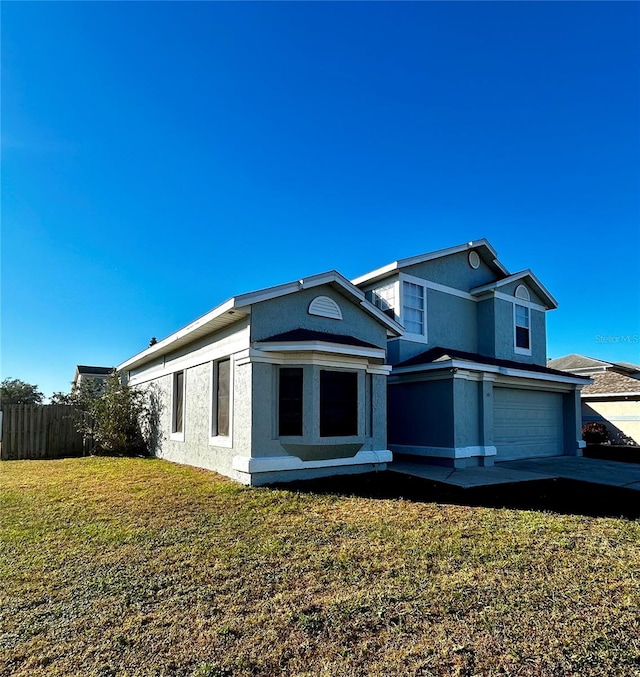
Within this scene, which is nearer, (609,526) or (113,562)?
(113,562)


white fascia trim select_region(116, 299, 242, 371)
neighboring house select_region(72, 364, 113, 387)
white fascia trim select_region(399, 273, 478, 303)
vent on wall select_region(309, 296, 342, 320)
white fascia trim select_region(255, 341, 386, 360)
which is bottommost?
neighboring house select_region(72, 364, 113, 387)

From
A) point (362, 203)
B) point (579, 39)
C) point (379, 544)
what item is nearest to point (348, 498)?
point (379, 544)

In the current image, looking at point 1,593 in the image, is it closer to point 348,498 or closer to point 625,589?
point 348,498

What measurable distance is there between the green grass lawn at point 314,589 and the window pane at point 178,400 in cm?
559

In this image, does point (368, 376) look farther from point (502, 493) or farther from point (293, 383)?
point (502, 493)

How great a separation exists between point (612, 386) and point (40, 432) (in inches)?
952

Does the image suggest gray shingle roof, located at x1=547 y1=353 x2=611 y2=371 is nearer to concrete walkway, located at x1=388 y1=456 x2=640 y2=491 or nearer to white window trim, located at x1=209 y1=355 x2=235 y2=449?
concrete walkway, located at x1=388 y1=456 x2=640 y2=491

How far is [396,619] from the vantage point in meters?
3.56

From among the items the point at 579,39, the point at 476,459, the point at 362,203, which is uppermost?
the point at 579,39

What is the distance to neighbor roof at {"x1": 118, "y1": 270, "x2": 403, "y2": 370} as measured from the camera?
8.84 meters

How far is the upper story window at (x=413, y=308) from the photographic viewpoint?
13.6 m

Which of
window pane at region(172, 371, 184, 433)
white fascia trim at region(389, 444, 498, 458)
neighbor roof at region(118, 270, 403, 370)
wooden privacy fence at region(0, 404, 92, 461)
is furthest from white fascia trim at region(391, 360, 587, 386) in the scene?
wooden privacy fence at region(0, 404, 92, 461)

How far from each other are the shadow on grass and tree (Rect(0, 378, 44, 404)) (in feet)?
149

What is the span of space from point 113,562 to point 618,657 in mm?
4664
